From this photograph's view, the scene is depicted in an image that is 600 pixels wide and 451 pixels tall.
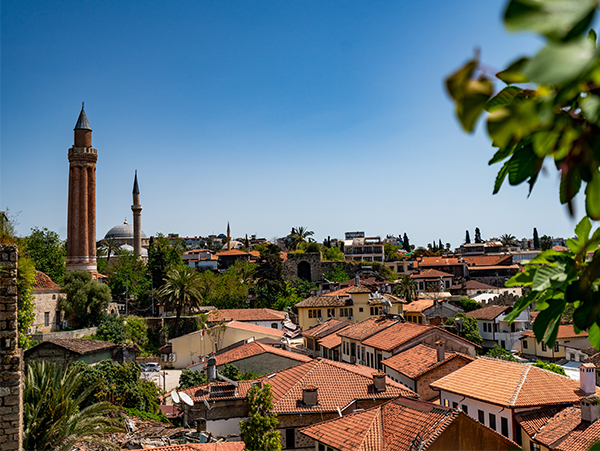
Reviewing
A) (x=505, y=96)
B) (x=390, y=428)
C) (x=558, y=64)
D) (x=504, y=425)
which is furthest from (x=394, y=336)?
(x=558, y=64)

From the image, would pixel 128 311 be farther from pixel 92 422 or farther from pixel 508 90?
pixel 508 90

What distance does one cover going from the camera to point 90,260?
44.2 meters

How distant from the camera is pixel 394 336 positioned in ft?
84.2

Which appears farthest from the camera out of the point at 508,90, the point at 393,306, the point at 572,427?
the point at 393,306

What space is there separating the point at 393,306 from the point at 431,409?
85.3 ft

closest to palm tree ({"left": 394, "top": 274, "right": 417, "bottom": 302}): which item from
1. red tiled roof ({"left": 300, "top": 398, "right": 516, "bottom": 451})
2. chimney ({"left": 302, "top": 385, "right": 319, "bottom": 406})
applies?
chimney ({"left": 302, "top": 385, "right": 319, "bottom": 406})

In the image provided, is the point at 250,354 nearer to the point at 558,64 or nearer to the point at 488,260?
the point at 558,64

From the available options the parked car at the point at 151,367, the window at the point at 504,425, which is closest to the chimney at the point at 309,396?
the window at the point at 504,425

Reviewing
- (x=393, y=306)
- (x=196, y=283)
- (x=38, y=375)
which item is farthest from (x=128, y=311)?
(x=38, y=375)

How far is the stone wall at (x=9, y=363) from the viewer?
5828mm

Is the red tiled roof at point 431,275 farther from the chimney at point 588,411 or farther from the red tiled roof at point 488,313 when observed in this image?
the chimney at point 588,411

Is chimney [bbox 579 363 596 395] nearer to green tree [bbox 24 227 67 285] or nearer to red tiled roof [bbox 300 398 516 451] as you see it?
red tiled roof [bbox 300 398 516 451]

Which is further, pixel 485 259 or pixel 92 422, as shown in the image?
pixel 485 259

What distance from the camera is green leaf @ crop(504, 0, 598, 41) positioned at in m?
0.56
